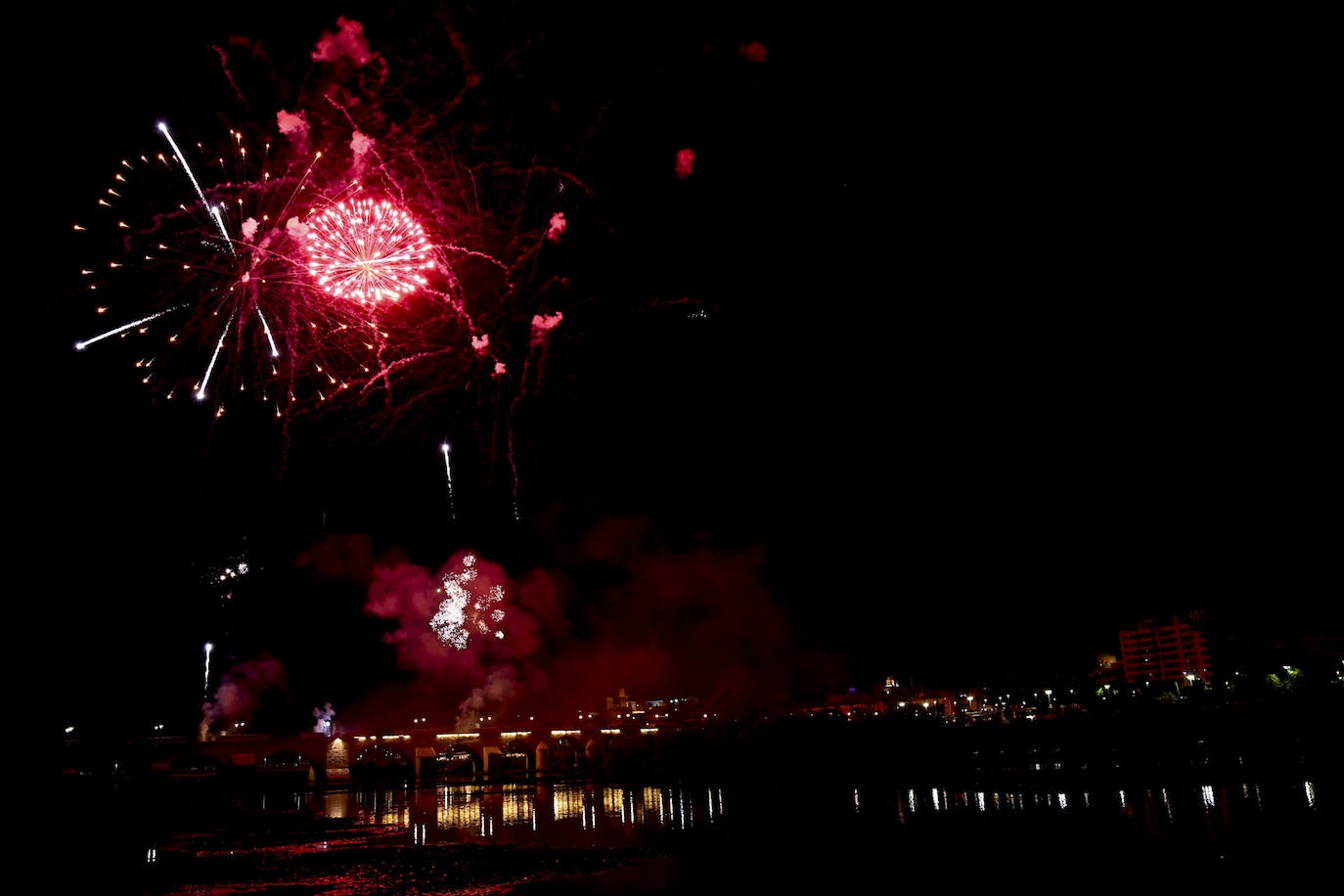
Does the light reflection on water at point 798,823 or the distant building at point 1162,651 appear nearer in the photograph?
the light reflection on water at point 798,823

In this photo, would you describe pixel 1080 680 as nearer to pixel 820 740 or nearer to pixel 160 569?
pixel 820 740

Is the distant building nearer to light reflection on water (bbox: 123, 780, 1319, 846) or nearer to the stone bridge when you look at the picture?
the stone bridge

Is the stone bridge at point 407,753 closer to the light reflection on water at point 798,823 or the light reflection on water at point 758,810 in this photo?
the light reflection on water at point 758,810

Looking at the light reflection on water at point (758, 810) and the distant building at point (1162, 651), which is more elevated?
the distant building at point (1162, 651)

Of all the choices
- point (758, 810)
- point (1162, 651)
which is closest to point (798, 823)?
point (758, 810)

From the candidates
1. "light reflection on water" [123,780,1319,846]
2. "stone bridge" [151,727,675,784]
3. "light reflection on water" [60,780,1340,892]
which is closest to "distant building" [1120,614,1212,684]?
"stone bridge" [151,727,675,784]

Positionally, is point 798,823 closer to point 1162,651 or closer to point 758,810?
point 758,810

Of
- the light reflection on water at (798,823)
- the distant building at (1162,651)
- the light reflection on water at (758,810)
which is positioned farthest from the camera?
the distant building at (1162,651)

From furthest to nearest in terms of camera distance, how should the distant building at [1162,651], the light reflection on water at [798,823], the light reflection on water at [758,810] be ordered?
the distant building at [1162,651], the light reflection on water at [758,810], the light reflection on water at [798,823]

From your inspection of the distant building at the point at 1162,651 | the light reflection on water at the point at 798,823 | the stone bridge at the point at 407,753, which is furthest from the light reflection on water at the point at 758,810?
the distant building at the point at 1162,651
